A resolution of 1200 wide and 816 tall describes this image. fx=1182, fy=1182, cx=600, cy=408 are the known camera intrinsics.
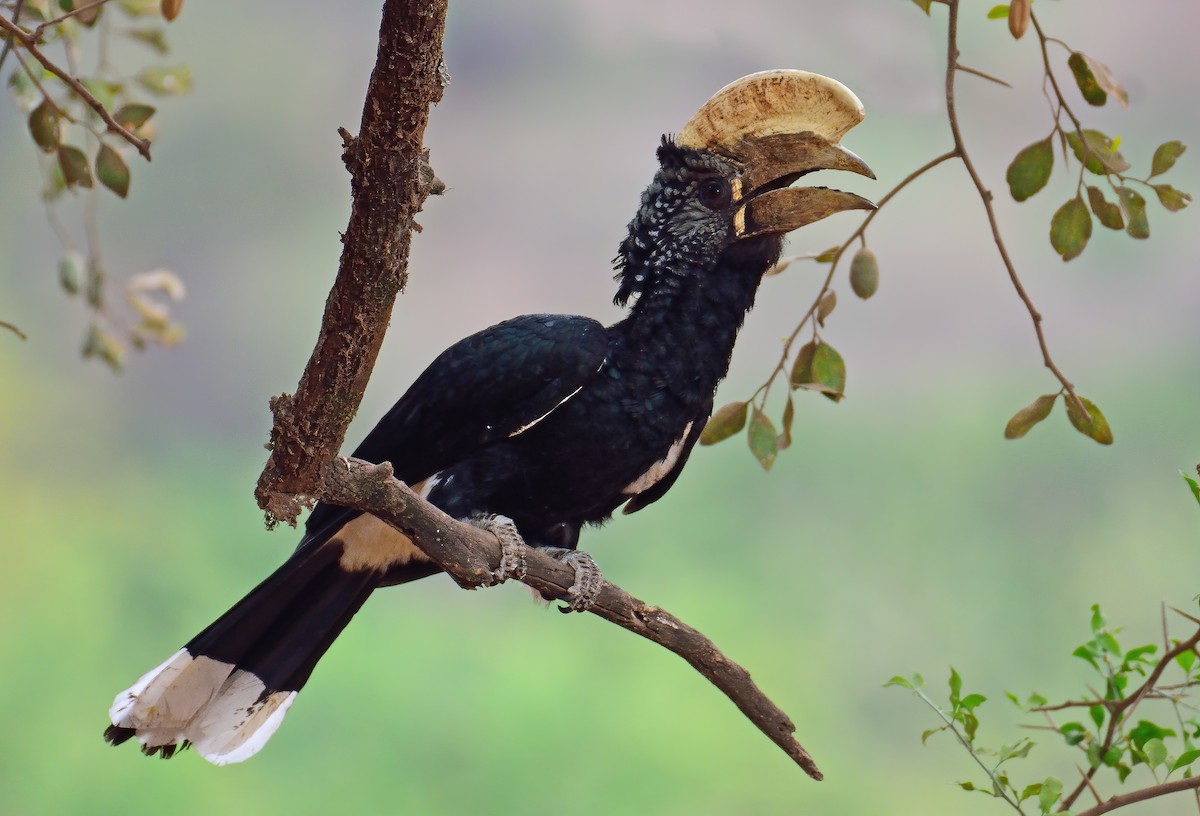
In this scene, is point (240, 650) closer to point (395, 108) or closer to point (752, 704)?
point (752, 704)

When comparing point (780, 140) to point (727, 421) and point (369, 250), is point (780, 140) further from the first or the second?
point (369, 250)

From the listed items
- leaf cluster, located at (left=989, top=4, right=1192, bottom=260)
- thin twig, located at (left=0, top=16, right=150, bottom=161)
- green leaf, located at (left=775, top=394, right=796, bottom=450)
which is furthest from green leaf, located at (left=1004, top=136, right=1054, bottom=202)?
thin twig, located at (left=0, top=16, right=150, bottom=161)

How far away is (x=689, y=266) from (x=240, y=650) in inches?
32.1

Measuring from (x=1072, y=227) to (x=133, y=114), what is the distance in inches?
44.0

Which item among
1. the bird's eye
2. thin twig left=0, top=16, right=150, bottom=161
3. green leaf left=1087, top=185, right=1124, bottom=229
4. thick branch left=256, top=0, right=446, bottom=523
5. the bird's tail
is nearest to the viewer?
thick branch left=256, top=0, right=446, bottom=523

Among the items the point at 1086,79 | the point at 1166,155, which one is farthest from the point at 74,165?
the point at 1166,155

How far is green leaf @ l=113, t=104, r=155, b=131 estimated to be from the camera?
4.51 feet

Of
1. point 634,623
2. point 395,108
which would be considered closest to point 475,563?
point 634,623

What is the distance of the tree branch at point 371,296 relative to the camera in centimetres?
100

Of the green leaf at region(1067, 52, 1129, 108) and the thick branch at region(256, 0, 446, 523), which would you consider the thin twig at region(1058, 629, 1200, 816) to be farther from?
the thick branch at region(256, 0, 446, 523)

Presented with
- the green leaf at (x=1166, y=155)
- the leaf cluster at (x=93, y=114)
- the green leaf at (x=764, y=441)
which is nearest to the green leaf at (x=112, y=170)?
the leaf cluster at (x=93, y=114)

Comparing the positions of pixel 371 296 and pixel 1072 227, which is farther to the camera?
pixel 1072 227

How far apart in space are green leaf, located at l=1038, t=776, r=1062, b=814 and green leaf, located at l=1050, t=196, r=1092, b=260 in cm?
61

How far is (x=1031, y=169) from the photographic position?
1403mm
